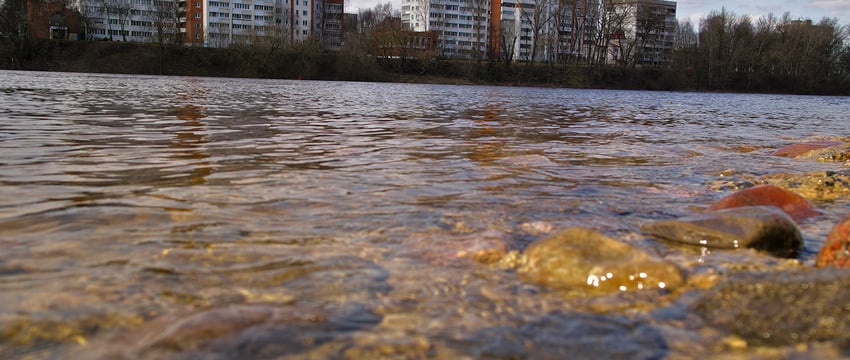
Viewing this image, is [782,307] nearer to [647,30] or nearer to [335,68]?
[335,68]

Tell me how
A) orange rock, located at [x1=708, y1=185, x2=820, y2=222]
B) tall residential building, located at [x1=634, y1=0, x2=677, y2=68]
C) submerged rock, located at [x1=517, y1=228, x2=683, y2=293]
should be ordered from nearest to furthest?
1. submerged rock, located at [x1=517, y1=228, x2=683, y2=293]
2. orange rock, located at [x1=708, y1=185, x2=820, y2=222]
3. tall residential building, located at [x1=634, y1=0, x2=677, y2=68]

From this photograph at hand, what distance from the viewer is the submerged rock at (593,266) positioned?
2.70 meters

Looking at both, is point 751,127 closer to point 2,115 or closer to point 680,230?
point 680,230

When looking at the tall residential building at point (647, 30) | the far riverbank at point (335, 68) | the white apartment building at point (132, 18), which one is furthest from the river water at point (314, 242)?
the tall residential building at point (647, 30)

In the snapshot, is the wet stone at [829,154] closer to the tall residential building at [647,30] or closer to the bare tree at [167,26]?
the bare tree at [167,26]

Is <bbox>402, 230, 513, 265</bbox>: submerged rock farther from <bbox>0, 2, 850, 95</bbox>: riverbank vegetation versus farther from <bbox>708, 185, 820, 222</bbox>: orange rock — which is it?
<bbox>0, 2, 850, 95</bbox>: riverbank vegetation

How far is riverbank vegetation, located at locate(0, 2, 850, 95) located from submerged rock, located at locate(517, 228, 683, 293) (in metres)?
53.9

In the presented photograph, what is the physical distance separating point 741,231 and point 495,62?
59.0m

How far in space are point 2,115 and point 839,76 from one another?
7525cm

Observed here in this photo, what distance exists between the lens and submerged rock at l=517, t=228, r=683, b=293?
2695 millimetres

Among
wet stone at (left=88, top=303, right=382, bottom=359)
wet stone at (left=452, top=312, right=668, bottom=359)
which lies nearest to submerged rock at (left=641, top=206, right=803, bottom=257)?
wet stone at (left=452, top=312, right=668, bottom=359)

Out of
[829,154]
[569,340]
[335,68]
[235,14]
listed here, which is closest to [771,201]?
[569,340]

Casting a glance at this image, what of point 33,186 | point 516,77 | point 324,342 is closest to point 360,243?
point 324,342

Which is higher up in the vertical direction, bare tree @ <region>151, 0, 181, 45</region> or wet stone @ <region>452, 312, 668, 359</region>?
bare tree @ <region>151, 0, 181, 45</region>
